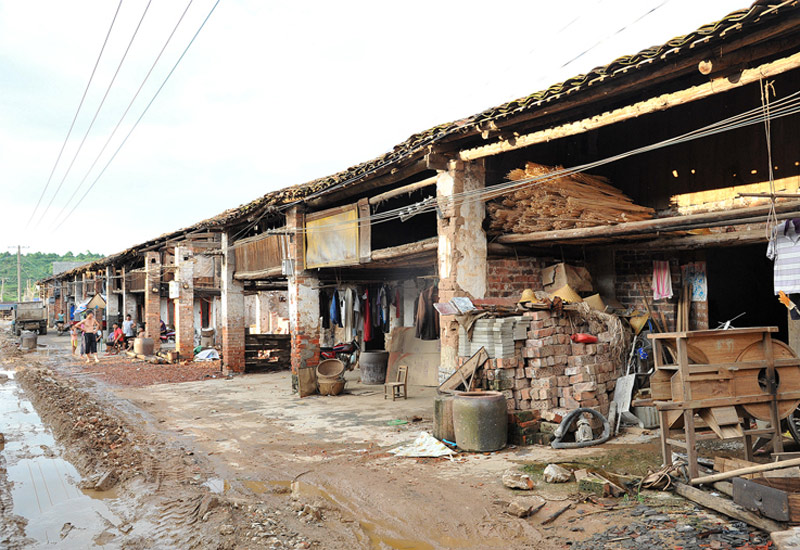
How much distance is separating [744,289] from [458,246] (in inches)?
242

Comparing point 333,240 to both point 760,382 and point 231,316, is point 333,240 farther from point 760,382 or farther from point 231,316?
point 760,382

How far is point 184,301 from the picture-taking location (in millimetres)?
20219

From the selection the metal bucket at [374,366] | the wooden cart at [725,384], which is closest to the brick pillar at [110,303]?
the metal bucket at [374,366]

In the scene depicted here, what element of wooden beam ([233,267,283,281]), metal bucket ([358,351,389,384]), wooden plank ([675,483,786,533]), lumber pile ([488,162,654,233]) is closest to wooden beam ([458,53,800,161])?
lumber pile ([488,162,654,233])

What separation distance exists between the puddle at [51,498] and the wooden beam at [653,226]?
6.29 m

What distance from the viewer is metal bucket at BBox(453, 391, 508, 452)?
674 centimetres

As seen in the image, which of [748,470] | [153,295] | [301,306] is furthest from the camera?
[153,295]

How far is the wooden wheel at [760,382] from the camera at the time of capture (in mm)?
4915

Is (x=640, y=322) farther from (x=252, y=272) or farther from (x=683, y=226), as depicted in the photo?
(x=252, y=272)

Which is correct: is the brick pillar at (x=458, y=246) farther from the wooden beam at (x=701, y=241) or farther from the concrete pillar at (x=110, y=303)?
the concrete pillar at (x=110, y=303)

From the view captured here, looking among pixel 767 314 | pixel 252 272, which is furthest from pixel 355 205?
pixel 767 314

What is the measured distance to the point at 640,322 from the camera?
29.1 ft

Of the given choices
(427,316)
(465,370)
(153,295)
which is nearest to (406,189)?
(427,316)

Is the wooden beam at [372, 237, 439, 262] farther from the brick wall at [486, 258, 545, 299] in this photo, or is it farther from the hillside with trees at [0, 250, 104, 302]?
the hillside with trees at [0, 250, 104, 302]
